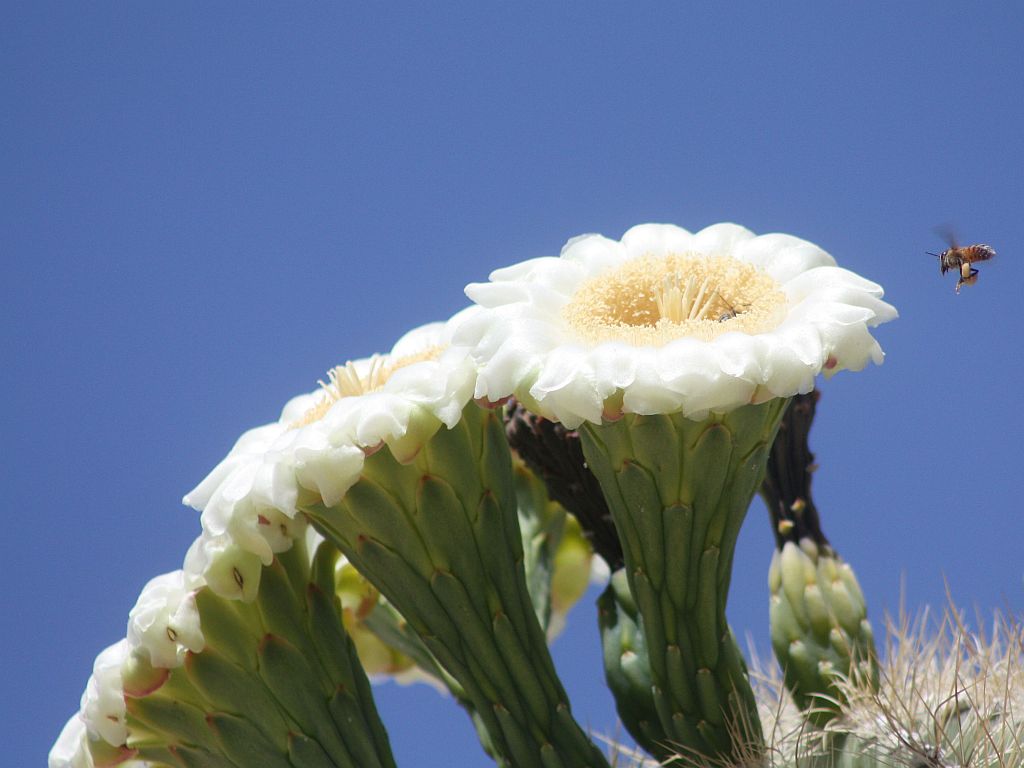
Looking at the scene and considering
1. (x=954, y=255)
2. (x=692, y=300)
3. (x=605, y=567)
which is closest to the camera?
(x=692, y=300)

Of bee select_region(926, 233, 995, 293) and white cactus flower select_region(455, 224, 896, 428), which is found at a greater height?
bee select_region(926, 233, 995, 293)

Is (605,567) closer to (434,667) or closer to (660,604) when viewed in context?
(434,667)

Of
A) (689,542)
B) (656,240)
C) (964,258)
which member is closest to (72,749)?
(689,542)

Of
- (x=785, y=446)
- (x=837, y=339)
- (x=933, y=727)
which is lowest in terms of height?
(x=933, y=727)

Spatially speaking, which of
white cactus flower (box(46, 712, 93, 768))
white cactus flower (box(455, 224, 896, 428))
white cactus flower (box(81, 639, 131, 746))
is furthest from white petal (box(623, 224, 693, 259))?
white cactus flower (box(46, 712, 93, 768))

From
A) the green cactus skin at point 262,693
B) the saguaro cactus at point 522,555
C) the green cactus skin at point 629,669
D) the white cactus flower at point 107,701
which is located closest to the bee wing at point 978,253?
the saguaro cactus at point 522,555

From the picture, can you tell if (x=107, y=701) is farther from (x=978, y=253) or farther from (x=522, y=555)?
(x=978, y=253)

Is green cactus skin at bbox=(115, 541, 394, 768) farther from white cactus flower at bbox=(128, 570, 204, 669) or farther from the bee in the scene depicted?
the bee

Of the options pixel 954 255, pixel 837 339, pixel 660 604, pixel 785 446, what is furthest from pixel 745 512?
pixel 954 255
